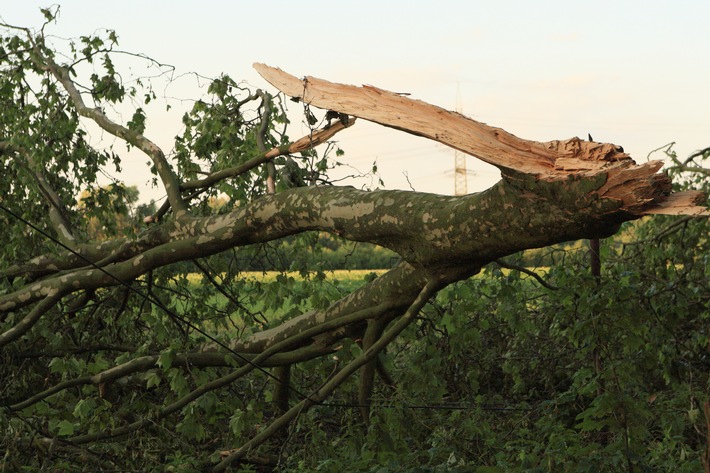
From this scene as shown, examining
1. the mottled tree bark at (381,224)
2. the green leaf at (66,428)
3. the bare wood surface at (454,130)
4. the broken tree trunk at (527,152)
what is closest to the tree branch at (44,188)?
the mottled tree bark at (381,224)

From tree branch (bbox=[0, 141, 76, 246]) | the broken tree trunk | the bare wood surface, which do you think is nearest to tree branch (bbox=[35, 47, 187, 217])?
tree branch (bbox=[0, 141, 76, 246])

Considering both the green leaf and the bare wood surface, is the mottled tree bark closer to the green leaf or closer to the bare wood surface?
the bare wood surface

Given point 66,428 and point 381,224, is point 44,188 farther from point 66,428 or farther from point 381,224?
point 381,224

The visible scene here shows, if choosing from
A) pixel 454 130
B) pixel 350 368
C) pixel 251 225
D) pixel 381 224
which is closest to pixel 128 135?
pixel 251 225

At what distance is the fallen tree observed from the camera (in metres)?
3.92

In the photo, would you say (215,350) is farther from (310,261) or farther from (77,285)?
(310,261)

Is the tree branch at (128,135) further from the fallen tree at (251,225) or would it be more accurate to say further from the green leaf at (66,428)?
the green leaf at (66,428)

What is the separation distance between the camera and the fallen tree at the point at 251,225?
3.92m

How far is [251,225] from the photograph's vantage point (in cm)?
542

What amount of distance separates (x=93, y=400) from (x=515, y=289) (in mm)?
2790

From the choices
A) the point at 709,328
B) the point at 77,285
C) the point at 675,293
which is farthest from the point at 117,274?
the point at 709,328

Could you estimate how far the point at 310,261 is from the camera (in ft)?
24.7

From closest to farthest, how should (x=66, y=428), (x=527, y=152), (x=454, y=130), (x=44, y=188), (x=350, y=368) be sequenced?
(x=527, y=152)
(x=454, y=130)
(x=350, y=368)
(x=66, y=428)
(x=44, y=188)

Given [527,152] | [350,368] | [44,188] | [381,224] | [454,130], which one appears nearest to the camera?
[527,152]
